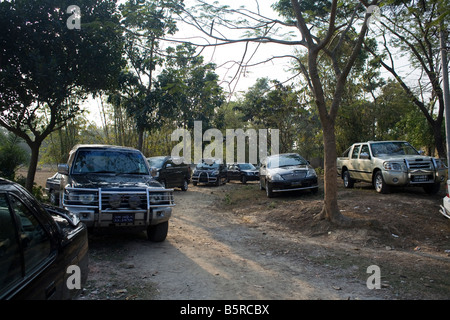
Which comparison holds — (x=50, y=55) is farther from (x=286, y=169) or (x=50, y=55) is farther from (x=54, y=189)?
(x=286, y=169)

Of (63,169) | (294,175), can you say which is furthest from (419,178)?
(63,169)

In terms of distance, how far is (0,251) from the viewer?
6.57ft

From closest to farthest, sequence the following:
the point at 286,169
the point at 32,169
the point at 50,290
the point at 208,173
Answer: the point at 50,290 → the point at 32,169 → the point at 286,169 → the point at 208,173

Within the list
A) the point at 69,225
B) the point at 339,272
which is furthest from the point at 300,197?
the point at 69,225

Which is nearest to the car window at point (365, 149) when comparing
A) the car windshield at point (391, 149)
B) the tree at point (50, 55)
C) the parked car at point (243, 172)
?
the car windshield at point (391, 149)

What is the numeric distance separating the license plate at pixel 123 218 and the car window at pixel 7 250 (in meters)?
3.57

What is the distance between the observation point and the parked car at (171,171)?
49.5ft

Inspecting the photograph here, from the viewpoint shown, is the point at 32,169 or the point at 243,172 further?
the point at 243,172

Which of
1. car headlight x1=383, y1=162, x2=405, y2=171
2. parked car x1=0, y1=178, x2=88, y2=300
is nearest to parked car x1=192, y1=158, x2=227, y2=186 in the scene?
car headlight x1=383, y1=162, x2=405, y2=171

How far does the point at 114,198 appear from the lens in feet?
19.0

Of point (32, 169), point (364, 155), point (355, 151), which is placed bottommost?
point (32, 169)

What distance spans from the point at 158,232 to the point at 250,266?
203 centimetres

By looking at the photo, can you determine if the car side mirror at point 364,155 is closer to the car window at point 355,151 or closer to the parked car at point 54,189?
the car window at point 355,151
